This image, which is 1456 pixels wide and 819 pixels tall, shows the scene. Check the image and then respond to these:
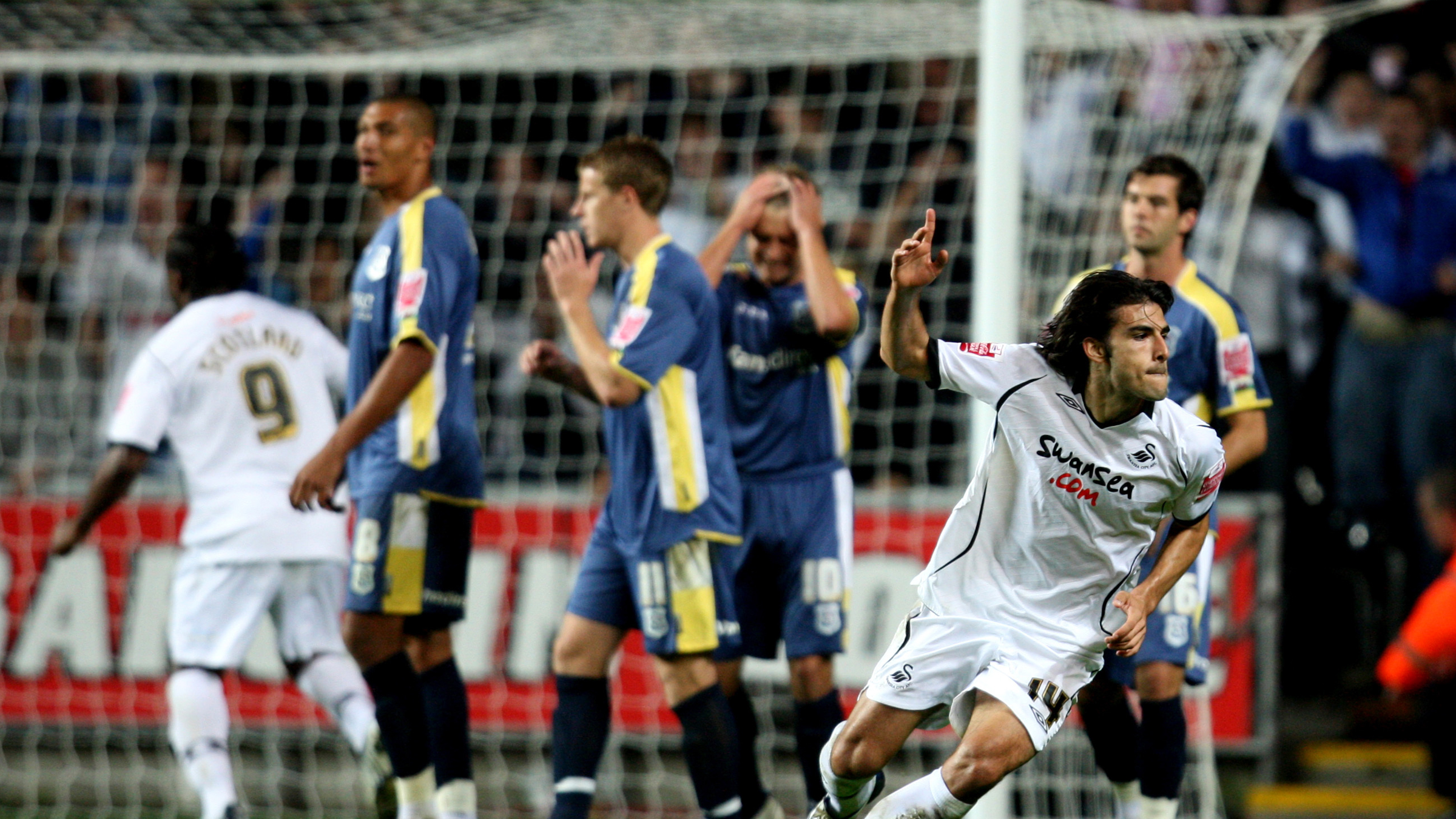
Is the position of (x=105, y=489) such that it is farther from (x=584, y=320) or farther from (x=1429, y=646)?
(x=1429, y=646)

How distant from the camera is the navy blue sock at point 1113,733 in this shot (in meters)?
4.80

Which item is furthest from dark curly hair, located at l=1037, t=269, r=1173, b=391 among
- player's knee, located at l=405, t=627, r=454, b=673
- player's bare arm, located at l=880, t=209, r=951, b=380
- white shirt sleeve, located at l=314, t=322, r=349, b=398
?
white shirt sleeve, located at l=314, t=322, r=349, b=398

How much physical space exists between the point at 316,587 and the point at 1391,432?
517 cm

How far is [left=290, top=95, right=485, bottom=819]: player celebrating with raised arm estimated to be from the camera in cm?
486

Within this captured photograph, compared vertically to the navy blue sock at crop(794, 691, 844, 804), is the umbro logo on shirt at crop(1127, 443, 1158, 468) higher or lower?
higher

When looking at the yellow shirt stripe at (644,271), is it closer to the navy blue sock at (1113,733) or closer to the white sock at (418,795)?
the white sock at (418,795)

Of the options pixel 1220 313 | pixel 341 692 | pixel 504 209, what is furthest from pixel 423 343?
pixel 504 209

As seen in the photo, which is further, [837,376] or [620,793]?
[620,793]

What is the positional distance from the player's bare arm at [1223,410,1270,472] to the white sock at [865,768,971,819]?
149 centimetres

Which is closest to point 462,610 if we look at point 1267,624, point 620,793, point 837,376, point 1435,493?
point 837,376

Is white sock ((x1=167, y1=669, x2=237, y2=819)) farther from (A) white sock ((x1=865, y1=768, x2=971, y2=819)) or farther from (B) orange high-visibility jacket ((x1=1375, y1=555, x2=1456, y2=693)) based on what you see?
(B) orange high-visibility jacket ((x1=1375, y1=555, x2=1456, y2=693))

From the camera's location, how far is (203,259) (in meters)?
5.52

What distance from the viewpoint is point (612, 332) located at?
4.79m

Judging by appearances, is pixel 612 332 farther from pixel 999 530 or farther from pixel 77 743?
pixel 77 743
